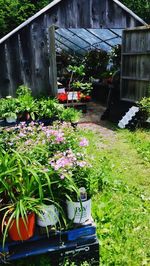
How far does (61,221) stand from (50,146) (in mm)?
758

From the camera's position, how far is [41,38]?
6418 millimetres

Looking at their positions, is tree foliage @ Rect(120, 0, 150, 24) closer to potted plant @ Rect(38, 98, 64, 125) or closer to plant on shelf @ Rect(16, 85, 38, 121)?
potted plant @ Rect(38, 98, 64, 125)

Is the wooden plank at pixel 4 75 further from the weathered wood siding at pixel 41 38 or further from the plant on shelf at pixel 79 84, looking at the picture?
the plant on shelf at pixel 79 84

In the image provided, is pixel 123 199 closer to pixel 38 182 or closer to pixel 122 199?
pixel 122 199

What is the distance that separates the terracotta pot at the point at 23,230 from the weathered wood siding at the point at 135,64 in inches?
199

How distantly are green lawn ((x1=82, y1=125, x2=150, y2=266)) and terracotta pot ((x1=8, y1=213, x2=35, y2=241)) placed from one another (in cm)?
74

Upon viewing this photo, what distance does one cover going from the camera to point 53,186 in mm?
2271

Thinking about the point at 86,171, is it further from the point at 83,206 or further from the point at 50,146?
the point at 50,146

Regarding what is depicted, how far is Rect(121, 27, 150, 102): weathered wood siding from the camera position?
6410mm

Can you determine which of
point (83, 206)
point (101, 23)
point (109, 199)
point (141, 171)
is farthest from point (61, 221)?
point (101, 23)

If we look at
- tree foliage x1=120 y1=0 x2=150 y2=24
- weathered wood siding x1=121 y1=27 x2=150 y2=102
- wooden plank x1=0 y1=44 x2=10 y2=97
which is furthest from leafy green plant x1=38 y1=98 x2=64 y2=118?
tree foliage x1=120 y1=0 x2=150 y2=24

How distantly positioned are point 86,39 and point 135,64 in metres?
3.47

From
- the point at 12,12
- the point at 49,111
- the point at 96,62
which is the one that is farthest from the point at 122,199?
the point at 12,12

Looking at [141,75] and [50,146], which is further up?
[141,75]
